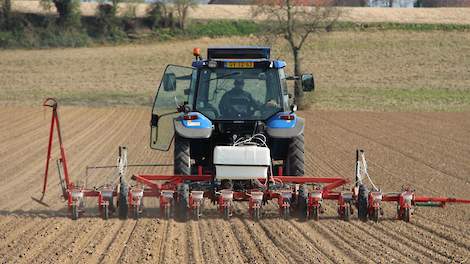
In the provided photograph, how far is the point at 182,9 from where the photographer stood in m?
56.1

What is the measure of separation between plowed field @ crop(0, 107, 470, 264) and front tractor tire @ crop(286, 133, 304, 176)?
56 cm

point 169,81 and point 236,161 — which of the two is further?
point 169,81

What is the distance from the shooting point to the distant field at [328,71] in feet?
116

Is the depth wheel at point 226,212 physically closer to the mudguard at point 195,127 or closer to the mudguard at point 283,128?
the mudguard at point 195,127

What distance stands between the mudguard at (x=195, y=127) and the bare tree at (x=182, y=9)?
4521 cm

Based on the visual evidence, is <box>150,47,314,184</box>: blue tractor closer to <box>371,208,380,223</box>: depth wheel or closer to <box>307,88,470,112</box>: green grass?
<box>371,208,380,223</box>: depth wheel

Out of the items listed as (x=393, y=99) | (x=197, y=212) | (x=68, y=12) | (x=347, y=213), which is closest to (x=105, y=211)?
→ (x=197, y=212)

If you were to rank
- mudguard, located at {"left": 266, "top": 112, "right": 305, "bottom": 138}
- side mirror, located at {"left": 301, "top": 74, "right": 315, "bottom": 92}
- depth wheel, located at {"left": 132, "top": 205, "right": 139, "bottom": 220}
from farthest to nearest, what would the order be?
side mirror, located at {"left": 301, "top": 74, "right": 315, "bottom": 92}, mudguard, located at {"left": 266, "top": 112, "right": 305, "bottom": 138}, depth wheel, located at {"left": 132, "top": 205, "right": 139, "bottom": 220}

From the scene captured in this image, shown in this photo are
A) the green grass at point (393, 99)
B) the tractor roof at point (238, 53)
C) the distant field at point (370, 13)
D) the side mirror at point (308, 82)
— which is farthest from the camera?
the distant field at point (370, 13)

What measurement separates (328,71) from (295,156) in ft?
110

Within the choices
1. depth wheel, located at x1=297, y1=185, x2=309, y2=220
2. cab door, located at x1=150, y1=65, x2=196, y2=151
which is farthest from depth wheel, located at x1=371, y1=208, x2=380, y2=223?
cab door, located at x1=150, y1=65, x2=196, y2=151

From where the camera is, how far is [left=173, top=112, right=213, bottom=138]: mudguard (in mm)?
10320

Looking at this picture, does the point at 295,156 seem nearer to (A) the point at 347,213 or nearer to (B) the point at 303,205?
(B) the point at 303,205

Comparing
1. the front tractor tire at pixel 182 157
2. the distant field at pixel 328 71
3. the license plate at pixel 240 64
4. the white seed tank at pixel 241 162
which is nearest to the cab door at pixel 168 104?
the front tractor tire at pixel 182 157
